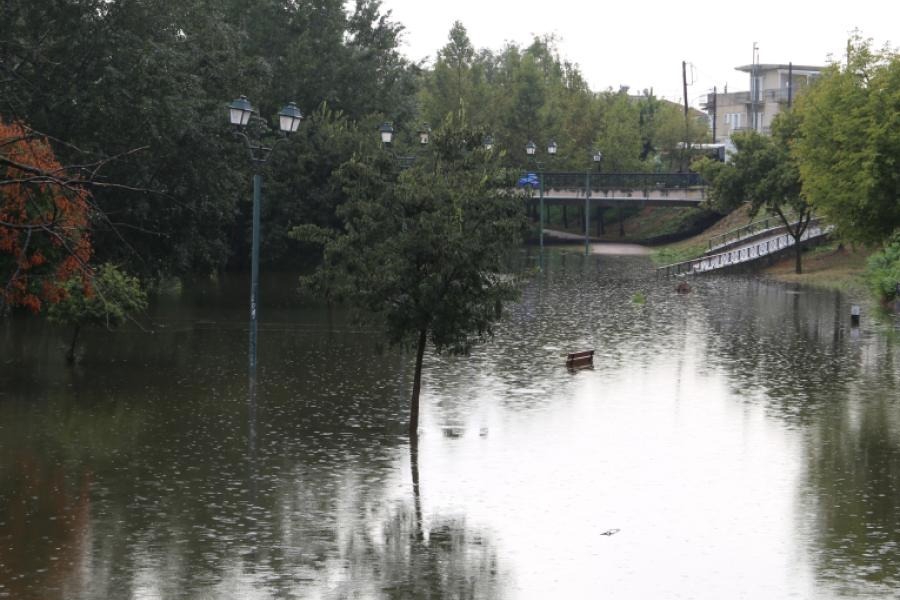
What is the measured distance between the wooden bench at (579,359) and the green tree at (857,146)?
24.3 metres

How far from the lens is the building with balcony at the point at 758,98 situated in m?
150

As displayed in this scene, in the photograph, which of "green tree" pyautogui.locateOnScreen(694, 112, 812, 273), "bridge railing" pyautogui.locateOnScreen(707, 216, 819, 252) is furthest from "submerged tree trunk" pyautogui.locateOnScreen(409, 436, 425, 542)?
"bridge railing" pyautogui.locateOnScreen(707, 216, 819, 252)

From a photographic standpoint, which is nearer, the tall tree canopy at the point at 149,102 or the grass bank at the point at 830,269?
the tall tree canopy at the point at 149,102

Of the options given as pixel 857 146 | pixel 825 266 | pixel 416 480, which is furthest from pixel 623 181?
pixel 416 480

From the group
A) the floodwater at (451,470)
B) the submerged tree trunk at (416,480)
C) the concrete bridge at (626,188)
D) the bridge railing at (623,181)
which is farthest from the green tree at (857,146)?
the submerged tree trunk at (416,480)

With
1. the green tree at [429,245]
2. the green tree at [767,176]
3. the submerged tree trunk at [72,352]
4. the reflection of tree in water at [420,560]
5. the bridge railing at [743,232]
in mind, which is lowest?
the reflection of tree in water at [420,560]

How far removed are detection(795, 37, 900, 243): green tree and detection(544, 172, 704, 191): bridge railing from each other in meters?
33.7

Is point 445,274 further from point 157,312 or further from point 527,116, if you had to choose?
point 527,116

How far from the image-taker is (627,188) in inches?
3610

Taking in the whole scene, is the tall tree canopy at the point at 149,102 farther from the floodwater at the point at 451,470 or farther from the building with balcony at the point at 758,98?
the building with balcony at the point at 758,98

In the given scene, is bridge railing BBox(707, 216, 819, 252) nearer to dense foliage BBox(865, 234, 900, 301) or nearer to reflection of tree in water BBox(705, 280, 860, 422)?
dense foliage BBox(865, 234, 900, 301)

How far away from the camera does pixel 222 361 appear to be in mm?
31859

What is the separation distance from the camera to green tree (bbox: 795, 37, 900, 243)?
51375 millimetres

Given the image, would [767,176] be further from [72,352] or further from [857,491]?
[857,491]
